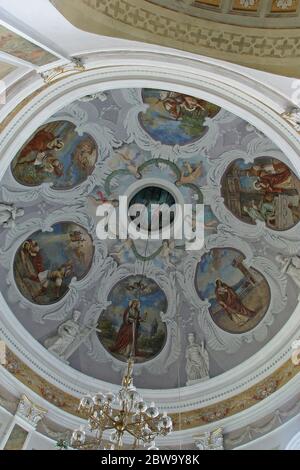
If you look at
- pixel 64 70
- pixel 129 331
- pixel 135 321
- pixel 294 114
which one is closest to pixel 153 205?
pixel 135 321

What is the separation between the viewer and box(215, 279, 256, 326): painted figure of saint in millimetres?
12617

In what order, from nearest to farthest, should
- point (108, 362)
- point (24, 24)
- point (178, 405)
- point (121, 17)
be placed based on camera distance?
point (24, 24)
point (121, 17)
point (178, 405)
point (108, 362)

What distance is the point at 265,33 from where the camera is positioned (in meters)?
6.86

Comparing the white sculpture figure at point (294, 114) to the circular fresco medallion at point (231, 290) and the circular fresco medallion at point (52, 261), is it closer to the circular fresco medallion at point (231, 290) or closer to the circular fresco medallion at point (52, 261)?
the circular fresco medallion at point (231, 290)

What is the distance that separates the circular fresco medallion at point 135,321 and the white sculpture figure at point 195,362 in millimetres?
652

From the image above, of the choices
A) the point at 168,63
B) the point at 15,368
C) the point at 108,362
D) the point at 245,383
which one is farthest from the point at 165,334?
the point at 168,63

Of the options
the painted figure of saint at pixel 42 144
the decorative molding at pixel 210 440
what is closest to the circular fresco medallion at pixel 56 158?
the painted figure of saint at pixel 42 144

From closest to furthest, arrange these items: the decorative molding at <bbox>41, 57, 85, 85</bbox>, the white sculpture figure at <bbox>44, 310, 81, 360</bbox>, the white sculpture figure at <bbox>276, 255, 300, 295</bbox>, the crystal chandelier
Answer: the crystal chandelier < the decorative molding at <bbox>41, 57, 85, 85</bbox> < the white sculpture figure at <bbox>276, 255, 300, 295</bbox> < the white sculpture figure at <bbox>44, 310, 81, 360</bbox>

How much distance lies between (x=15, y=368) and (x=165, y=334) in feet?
11.2

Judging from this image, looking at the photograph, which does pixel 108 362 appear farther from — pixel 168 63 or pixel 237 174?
pixel 168 63

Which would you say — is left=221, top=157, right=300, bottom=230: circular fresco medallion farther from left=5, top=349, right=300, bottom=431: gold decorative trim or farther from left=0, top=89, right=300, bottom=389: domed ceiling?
left=5, top=349, right=300, bottom=431: gold decorative trim

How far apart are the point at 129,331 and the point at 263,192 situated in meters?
4.19

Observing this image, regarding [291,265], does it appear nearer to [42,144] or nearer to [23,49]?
[42,144]

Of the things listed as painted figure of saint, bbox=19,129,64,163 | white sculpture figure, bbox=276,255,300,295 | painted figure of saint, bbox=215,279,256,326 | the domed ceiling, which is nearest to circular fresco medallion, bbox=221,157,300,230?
the domed ceiling
